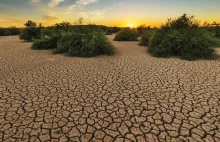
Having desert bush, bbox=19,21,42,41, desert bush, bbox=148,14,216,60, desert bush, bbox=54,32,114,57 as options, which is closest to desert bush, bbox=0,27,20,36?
desert bush, bbox=19,21,42,41

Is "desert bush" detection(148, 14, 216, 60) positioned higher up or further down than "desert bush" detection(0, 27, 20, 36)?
further down

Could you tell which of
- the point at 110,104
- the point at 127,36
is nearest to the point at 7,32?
the point at 127,36

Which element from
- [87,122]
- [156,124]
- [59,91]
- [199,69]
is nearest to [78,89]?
[59,91]

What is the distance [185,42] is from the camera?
9734 millimetres

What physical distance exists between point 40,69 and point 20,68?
96 centimetres

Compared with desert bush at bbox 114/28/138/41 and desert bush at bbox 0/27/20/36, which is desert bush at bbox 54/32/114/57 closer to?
desert bush at bbox 114/28/138/41

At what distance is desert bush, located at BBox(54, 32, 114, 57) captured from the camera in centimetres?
986

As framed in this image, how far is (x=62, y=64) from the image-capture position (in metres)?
7.93

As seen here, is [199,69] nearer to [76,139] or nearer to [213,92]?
[213,92]

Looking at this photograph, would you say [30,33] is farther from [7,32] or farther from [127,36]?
[7,32]

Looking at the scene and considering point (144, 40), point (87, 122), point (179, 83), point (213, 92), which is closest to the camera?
point (87, 122)

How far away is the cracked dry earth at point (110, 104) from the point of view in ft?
10.0

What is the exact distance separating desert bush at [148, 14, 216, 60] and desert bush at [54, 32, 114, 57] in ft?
10.2

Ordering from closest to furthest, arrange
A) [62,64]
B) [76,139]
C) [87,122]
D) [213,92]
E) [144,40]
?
[76,139] < [87,122] < [213,92] < [62,64] < [144,40]
